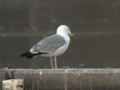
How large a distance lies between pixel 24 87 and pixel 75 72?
732mm

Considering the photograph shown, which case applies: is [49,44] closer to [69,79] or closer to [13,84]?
[69,79]

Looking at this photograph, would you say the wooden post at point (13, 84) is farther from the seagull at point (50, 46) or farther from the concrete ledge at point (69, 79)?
the seagull at point (50, 46)

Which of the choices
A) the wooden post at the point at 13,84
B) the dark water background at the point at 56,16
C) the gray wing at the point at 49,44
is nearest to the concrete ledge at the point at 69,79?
the wooden post at the point at 13,84

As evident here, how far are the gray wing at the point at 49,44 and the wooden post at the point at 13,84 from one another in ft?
5.89

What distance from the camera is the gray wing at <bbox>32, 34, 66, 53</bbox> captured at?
867 centimetres

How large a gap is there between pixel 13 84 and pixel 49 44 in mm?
2281

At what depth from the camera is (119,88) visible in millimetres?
6695

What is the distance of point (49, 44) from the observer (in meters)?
8.90

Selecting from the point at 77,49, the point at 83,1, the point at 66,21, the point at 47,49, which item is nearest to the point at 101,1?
the point at 83,1

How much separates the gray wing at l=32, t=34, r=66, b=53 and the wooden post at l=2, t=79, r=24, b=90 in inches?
70.6

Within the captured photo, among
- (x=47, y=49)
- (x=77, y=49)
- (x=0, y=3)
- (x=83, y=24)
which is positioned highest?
(x=0, y=3)

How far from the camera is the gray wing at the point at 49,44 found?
28.5 feet

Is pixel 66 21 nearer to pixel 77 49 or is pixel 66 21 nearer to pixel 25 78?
pixel 77 49

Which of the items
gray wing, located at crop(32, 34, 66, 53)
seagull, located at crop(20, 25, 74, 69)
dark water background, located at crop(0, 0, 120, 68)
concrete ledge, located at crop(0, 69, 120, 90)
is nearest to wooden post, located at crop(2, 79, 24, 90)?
concrete ledge, located at crop(0, 69, 120, 90)
